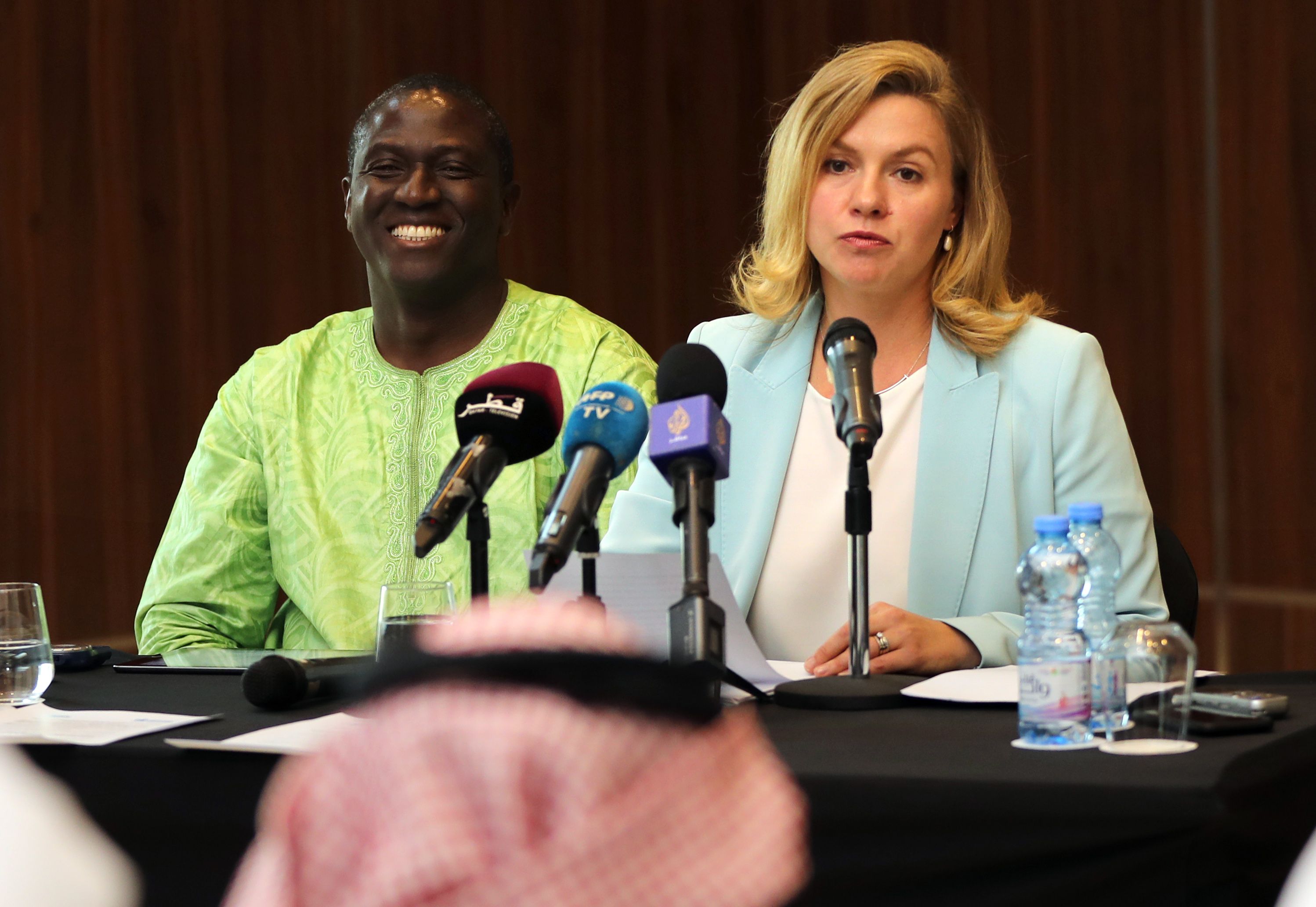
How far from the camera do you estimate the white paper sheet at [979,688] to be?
1.41m

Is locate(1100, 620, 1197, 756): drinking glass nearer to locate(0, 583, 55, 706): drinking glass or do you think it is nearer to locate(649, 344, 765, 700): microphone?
locate(649, 344, 765, 700): microphone

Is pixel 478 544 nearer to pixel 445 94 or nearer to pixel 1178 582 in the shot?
pixel 1178 582

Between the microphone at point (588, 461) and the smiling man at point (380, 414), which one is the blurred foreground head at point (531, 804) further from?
the smiling man at point (380, 414)

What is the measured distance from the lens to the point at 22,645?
64.7 inches

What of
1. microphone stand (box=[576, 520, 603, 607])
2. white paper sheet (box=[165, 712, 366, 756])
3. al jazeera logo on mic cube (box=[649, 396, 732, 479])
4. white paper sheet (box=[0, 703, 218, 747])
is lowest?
white paper sheet (box=[0, 703, 218, 747])

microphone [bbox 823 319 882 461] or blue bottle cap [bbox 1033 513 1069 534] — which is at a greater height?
microphone [bbox 823 319 882 461]

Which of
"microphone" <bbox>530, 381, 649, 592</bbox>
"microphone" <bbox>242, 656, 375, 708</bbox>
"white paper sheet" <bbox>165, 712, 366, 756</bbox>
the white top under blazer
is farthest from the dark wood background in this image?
"microphone" <bbox>530, 381, 649, 592</bbox>

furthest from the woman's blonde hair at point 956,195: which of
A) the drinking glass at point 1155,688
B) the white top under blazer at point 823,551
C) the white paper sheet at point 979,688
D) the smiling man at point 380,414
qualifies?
the drinking glass at point 1155,688

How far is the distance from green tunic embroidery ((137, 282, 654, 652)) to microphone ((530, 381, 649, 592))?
1217 mm

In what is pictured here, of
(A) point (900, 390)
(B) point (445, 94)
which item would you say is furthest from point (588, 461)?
(B) point (445, 94)

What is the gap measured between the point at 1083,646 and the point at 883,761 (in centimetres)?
26

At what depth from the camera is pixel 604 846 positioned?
0.35 metres

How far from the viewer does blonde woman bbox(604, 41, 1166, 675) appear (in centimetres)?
209

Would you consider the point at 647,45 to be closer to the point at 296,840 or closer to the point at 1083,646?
the point at 1083,646
